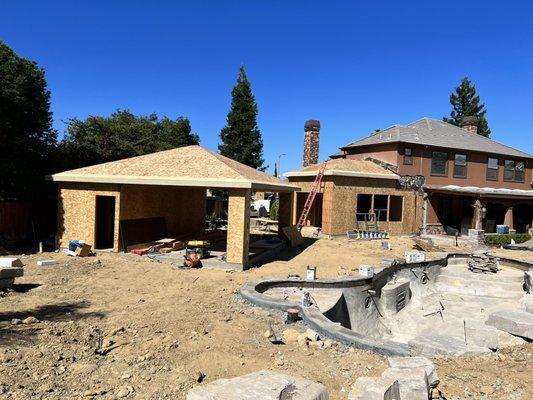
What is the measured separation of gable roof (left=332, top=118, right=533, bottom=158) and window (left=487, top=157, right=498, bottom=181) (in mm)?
714

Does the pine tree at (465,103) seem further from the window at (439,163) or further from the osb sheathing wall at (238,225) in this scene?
the osb sheathing wall at (238,225)

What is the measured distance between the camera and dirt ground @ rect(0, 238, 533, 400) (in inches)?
222

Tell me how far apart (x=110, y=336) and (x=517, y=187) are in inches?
1220

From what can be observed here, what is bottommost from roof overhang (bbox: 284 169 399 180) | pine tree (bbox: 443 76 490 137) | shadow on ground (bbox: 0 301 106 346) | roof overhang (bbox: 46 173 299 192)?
shadow on ground (bbox: 0 301 106 346)

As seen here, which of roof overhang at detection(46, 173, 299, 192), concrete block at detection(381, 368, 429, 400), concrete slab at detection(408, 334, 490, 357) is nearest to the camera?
concrete block at detection(381, 368, 429, 400)

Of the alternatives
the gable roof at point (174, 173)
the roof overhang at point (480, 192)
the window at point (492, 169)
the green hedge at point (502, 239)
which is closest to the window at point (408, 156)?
the roof overhang at point (480, 192)

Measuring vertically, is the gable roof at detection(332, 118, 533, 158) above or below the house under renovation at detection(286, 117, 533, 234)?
above

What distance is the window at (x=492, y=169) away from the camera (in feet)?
93.8

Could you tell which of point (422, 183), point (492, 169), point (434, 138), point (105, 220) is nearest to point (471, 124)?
point (492, 169)

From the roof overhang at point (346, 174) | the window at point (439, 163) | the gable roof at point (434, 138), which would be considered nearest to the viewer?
the roof overhang at point (346, 174)

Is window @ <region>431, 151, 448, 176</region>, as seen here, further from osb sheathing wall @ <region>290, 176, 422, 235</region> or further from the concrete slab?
the concrete slab

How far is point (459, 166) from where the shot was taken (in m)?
27.5

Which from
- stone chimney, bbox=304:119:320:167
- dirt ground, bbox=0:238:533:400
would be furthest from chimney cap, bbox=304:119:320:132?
dirt ground, bbox=0:238:533:400

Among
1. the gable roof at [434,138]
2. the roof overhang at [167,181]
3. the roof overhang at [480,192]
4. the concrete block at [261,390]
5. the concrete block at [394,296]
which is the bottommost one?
the concrete block at [394,296]
